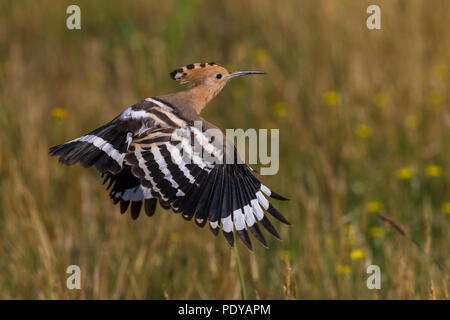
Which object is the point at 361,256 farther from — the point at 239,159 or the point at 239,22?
the point at 239,22

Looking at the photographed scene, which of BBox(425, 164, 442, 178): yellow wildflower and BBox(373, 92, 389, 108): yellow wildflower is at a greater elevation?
BBox(373, 92, 389, 108): yellow wildflower

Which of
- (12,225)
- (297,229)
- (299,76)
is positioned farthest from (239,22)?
(12,225)

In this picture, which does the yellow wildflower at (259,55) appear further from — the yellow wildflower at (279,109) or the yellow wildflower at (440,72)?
the yellow wildflower at (440,72)

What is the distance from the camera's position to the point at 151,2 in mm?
4629

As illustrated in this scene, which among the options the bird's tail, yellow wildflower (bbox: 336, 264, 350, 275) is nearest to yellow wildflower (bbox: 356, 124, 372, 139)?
yellow wildflower (bbox: 336, 264, 350, 275)

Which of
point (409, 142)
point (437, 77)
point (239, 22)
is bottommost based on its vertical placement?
point (409, 142)

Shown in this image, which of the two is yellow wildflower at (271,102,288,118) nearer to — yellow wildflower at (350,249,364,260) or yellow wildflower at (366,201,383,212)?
yellow wildflower at (366,201,383,212)

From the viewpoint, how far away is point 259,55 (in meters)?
3.78

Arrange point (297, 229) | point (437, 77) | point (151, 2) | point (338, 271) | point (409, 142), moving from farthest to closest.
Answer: point (151, 2) → point (437, 77) → point (409, 142) → point (297, 229) → point (338, 271)

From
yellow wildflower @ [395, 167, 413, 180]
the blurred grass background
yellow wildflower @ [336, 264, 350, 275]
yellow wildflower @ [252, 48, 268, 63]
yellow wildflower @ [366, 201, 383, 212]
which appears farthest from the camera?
yellow wildflower @ [252, 48, 268, 63]

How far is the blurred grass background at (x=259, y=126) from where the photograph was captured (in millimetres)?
2352

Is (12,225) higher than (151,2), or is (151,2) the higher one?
(151,2)

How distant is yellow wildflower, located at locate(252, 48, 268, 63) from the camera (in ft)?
12.3
